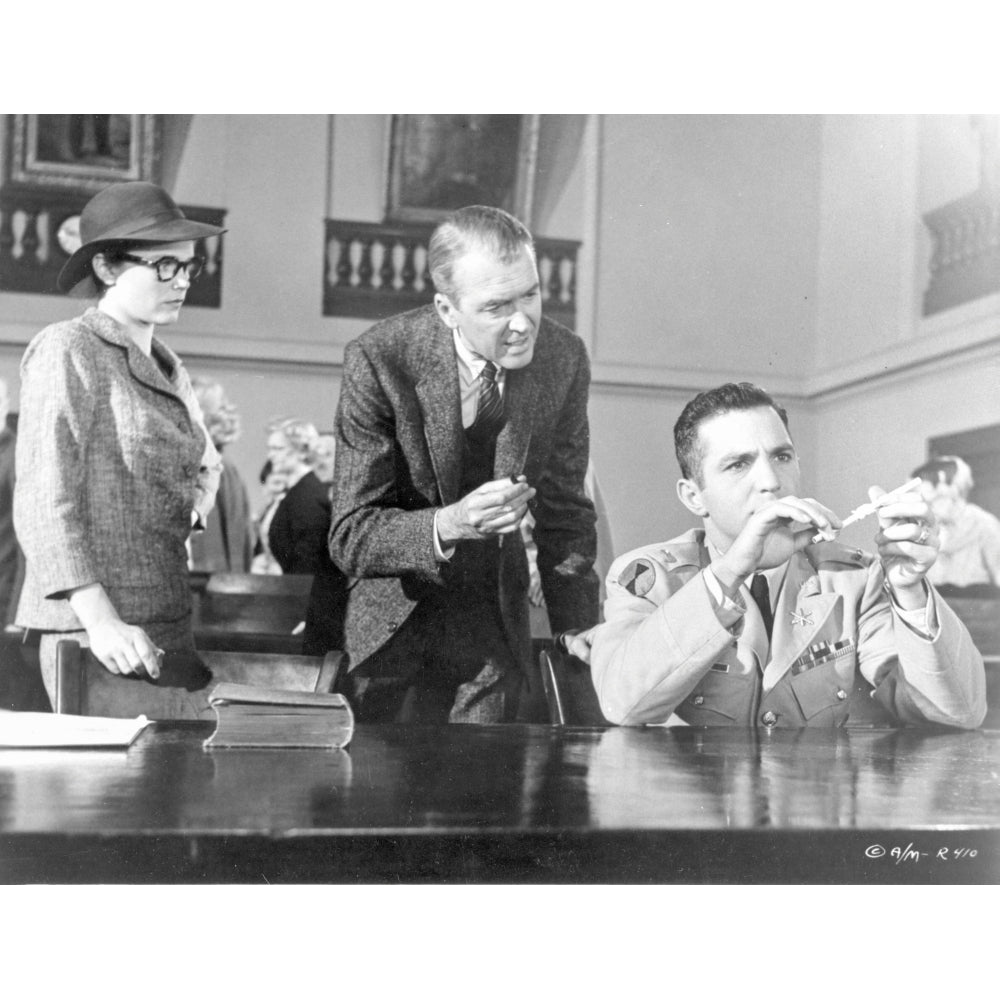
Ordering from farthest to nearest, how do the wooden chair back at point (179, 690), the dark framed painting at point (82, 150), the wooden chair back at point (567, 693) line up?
the dark framed painting at point (82, 150) < the wooden chair back at point (567, 693) < the wooden chair back at point (179, 690)

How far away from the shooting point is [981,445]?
2840 mm

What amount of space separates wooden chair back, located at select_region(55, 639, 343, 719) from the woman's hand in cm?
10

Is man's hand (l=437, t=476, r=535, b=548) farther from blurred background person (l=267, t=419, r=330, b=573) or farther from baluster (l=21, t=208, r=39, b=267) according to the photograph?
baluster (l=21, t=208, r=39, b=267)

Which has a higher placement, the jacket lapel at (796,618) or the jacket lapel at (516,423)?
the jacket lapel at (516,423)

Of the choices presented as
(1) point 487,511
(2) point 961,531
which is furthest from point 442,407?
(2) point 961,531

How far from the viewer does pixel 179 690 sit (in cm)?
184

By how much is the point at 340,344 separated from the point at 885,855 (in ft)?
5.21

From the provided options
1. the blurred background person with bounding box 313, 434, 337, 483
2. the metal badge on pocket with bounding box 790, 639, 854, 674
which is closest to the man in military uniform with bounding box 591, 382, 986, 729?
the metal badge on pocket with bounding box 790, 639, 854, 674

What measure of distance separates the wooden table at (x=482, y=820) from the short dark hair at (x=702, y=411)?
87 centimetres

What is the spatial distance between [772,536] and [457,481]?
0.58 m

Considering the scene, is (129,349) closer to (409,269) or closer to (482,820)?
(409,269)

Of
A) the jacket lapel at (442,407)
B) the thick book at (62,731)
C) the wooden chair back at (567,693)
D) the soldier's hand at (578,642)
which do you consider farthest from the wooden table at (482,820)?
the jacket lapel at (442,407)

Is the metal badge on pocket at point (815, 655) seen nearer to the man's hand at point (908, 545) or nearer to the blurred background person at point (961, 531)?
the man's hand at point (908, 545)

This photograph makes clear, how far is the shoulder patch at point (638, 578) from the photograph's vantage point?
199 centimetres
